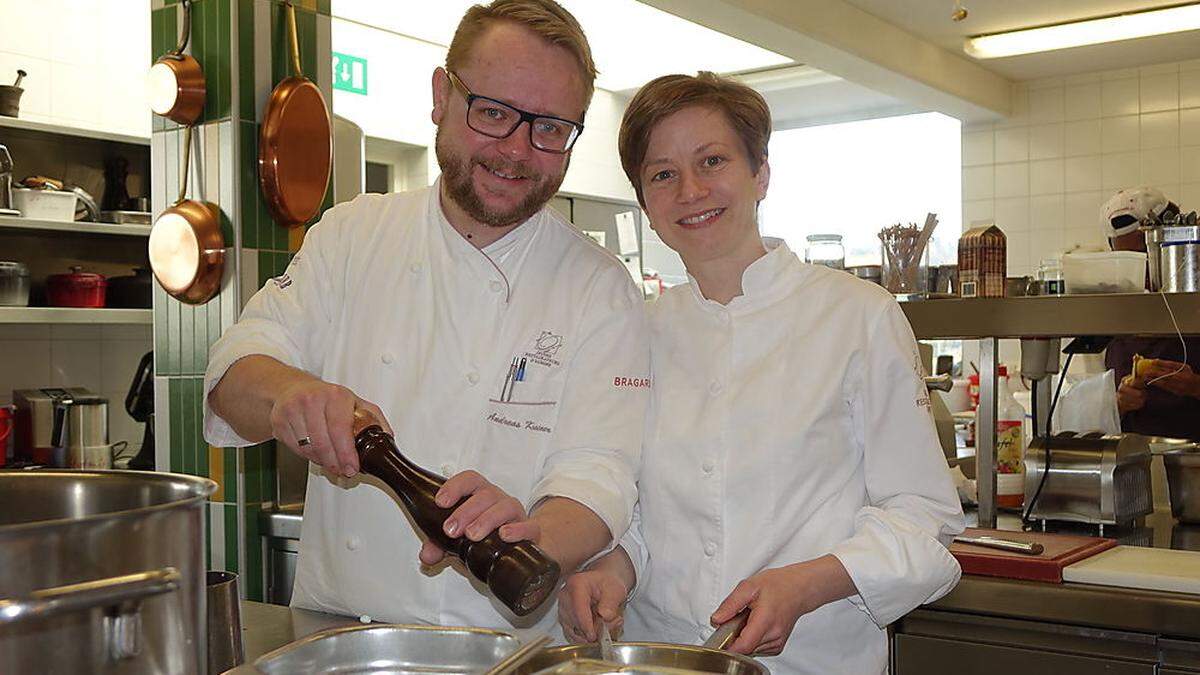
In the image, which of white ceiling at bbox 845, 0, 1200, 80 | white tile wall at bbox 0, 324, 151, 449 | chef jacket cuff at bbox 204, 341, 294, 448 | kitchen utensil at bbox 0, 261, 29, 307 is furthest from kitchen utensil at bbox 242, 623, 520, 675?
white ceiling at bbox 845, 0, 1200, 80

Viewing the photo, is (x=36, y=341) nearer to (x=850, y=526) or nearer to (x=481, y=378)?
(x=481, y=378)

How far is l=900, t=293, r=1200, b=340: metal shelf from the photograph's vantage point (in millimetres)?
2303

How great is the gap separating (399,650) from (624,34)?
5879mm

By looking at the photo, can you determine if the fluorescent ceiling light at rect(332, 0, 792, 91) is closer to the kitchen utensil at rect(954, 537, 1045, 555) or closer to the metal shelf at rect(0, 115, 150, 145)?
the metal shelf at rect(0, 115, 150, 145)

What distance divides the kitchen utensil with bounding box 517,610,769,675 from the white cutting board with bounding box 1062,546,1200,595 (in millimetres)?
1454

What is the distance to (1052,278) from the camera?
2.71 metres

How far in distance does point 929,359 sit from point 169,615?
2931mm

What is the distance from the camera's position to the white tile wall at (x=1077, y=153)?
704cm

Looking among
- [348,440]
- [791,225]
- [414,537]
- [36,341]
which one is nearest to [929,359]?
[414,537]

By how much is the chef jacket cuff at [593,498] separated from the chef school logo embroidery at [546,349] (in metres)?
0.21

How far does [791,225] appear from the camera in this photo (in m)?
8.66

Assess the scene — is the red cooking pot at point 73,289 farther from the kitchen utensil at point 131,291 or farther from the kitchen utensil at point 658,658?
the kitchen utensil at point 658,658

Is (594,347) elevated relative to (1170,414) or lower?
elevated

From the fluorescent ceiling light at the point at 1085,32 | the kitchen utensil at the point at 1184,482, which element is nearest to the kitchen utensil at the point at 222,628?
the kitchen utensil at the point at 1184,482
